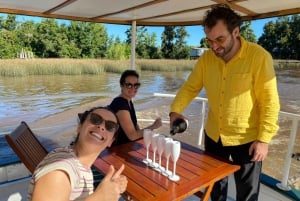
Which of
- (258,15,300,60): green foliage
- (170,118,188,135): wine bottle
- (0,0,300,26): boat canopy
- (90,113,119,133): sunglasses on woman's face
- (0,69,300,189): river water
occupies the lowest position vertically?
(0,69,300,189): river water

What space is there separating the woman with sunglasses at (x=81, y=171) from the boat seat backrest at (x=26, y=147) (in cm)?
50

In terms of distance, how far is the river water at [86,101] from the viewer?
19.4 feet

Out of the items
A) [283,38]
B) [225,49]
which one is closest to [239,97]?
[225,49]

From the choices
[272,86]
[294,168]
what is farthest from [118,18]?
[294,168]

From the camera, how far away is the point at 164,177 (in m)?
1.24

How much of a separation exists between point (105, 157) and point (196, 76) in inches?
28.2

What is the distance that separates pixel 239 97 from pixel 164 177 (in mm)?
567

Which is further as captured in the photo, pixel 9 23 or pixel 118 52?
pixel 118 52

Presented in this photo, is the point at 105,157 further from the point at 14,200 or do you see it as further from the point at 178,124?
the point at 14,200

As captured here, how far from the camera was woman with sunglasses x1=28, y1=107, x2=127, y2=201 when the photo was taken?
2.65 ft

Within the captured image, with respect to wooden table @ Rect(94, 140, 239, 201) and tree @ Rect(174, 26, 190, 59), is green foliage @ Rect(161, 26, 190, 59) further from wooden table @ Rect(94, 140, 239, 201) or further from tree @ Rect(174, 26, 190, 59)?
wooden table @ Rect(94, 140, 239, 201)

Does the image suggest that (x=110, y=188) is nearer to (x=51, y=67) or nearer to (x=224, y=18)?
(x=224, y=18)

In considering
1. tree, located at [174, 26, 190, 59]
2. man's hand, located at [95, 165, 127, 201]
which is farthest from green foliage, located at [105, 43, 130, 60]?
man's hand, located at [95, 165, 127, 201]

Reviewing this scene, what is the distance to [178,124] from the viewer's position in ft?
4.97
